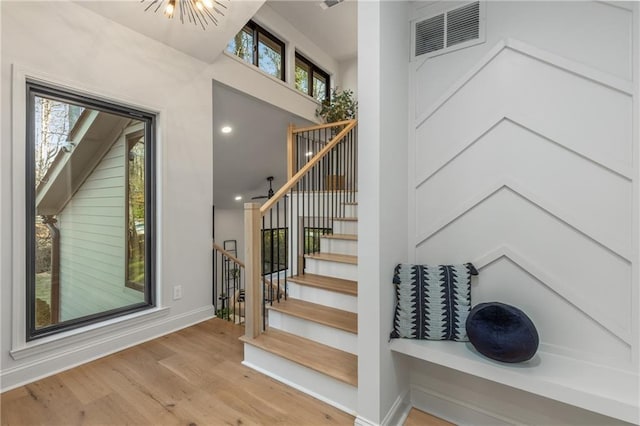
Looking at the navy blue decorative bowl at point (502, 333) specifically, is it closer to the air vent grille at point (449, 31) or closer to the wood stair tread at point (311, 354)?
the wood stair tread at point (311, 354)

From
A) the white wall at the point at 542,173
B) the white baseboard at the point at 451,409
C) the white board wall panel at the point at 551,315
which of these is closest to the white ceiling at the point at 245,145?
the white wall at the point at 542,173

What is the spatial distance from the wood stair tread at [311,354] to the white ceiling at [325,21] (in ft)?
14.5

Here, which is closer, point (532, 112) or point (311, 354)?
point (532, 112)

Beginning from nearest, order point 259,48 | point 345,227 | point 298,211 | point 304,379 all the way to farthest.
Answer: point 304,379 → point 345,227 → point 298,211 → point 259,48

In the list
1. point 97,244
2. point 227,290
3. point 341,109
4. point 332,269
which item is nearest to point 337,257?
point 332,269

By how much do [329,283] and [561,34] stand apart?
2209 millimetres

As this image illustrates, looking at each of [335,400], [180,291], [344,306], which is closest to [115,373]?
[180,291]

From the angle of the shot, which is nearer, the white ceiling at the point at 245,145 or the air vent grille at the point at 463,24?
the air vent grille at the point at 463,24

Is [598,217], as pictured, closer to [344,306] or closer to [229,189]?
[344,306]

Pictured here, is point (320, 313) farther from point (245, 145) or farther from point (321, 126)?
point (245, 145)

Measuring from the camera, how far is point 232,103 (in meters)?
3.80

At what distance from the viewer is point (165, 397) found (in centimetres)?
180

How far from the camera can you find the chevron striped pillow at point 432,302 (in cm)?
162

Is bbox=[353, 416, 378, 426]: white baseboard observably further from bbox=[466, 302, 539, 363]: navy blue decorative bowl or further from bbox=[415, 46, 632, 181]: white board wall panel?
bbox=[415, 46, 632, 181]: white board wall panel
